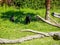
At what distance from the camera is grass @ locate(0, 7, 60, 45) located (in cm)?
1215

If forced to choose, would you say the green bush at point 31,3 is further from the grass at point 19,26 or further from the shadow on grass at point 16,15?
the shadow on grass at point 16,15

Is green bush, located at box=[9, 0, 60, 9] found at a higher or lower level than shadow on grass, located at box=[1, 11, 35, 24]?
higher

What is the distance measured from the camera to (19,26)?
14227 millimetres

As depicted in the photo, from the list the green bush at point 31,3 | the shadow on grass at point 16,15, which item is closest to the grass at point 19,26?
the shadow on grass at point 16,15

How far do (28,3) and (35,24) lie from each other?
451 cm

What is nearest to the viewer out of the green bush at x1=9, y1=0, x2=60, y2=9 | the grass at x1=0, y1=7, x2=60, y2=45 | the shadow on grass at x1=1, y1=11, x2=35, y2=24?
the grass at x1=0, y1=7, x2=60, y2=45

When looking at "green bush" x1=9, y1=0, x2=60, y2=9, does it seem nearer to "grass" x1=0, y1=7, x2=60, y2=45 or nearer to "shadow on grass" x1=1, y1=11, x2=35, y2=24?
"grass" x1=0, y1=7, x2=60, y2=45

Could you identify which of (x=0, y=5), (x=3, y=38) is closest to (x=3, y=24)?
(x=3, y=38)

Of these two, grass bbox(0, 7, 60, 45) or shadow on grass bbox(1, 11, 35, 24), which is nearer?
grass bbox(0, 7, 60, 45)

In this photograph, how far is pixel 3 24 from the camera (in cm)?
1448

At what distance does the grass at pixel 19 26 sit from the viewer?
39.9ft

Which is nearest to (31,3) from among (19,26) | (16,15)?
(16,15)

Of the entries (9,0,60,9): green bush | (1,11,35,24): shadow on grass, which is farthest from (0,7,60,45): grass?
(9,0,60,9): green bush

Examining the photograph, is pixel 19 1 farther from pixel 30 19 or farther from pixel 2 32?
pixel 2 32
